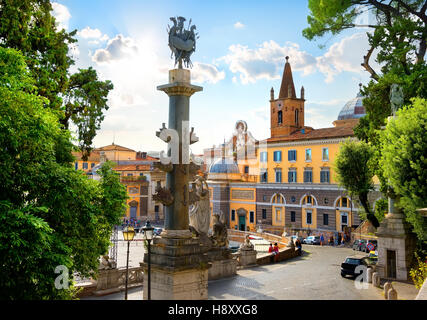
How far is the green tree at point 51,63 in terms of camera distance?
11.5m

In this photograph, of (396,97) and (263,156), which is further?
(263,156)

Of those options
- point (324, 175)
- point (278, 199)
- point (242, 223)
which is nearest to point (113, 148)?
point (242, 223)

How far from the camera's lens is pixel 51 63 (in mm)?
13734

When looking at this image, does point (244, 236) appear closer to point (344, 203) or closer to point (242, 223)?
point (344, 203)

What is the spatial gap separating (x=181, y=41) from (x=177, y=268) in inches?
239

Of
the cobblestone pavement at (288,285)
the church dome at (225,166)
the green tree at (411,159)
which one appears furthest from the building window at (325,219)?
the green tree at (411,159)

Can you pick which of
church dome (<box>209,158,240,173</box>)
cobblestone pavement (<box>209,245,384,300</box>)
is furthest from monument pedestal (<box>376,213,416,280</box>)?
church dome (<box>209,158,240,173</box>)

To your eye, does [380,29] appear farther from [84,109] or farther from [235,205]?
[235,205]

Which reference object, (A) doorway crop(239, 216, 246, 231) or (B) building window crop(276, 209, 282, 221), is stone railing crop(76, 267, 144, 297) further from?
(A) doorway crop(239, 216, 246, 231)

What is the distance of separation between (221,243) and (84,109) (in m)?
8.66

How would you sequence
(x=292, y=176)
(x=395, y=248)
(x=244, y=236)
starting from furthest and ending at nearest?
(x=292, y=176)
(x=244, y=236)
(x=395, y=248)

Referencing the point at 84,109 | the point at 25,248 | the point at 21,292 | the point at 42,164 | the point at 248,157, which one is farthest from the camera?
the point at 248,157
